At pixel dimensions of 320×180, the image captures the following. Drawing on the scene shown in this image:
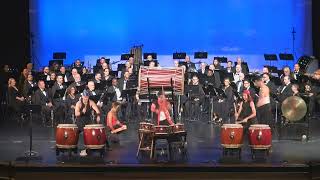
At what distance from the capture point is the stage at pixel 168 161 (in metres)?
9.01

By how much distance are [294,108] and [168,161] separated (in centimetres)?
375

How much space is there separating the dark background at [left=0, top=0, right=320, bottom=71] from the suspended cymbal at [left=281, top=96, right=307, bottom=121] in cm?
788

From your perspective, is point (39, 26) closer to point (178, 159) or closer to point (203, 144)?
point (203, 144)

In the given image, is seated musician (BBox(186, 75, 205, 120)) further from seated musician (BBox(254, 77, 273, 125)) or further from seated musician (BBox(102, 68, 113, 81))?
seated musician (BBox(254, 77, 273, 125))

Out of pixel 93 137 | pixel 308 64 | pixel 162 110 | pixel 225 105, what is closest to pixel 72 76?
pixel 225 105

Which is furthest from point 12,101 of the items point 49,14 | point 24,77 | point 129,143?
point 49,14

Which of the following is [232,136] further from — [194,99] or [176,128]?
[194,99]

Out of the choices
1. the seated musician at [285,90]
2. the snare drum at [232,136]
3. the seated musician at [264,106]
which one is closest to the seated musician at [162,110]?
the snare drum at [232,136]

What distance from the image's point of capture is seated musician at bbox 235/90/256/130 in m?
11.5

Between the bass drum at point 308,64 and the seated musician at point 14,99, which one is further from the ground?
the bass drum at point 308,64

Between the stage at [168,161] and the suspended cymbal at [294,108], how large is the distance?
0.55m

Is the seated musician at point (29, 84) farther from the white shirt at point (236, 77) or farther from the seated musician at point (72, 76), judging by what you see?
the white shirt at point (236, 77)

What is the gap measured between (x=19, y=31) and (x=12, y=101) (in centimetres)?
521

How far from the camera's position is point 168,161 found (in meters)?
9.70
